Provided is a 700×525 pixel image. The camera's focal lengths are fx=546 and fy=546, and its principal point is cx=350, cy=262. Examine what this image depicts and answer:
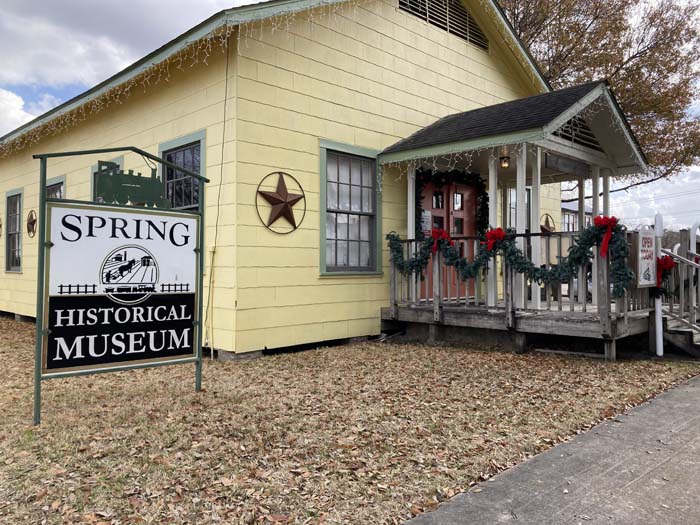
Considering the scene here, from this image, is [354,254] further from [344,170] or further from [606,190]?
[606,190]

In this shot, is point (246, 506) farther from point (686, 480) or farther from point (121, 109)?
point (121, 109)

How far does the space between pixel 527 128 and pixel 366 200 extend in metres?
2.64

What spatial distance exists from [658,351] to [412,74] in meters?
5.66

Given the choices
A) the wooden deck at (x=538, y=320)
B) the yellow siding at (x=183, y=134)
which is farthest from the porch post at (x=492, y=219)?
the yellow siding at (x=183, y=134)

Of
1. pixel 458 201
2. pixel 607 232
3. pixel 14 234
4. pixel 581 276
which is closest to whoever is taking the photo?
pixel 607 232

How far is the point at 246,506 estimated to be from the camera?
109 inches

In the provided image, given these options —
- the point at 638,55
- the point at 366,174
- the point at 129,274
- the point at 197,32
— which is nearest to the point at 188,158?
the point at 197,32

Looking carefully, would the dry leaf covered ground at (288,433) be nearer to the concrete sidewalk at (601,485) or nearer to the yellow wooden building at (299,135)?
the concrete sidewalk at (601,485)

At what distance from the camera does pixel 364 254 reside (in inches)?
331

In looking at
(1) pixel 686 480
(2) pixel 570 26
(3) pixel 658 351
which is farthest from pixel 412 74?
(2) pixel 570 26

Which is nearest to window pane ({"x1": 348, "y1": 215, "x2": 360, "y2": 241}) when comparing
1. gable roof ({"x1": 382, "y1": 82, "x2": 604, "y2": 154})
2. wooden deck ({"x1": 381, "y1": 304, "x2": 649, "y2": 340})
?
gable roof ({"x1": 382, "y1": 82, "x2": 604, "y2": 154})

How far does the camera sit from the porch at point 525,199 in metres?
6.62

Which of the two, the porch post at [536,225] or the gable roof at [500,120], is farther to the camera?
the porch post at [536,225]

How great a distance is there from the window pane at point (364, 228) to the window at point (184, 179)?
2.44 meters
